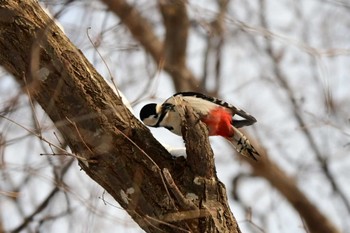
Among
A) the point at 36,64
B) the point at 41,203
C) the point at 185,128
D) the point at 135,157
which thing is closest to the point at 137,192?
the point at 135,157

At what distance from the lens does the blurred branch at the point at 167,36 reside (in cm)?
536

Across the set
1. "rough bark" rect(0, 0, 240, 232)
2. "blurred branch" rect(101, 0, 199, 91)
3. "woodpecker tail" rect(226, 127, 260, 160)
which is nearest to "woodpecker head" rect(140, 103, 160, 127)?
"rough bark" rect(0, 0, 240, 232)

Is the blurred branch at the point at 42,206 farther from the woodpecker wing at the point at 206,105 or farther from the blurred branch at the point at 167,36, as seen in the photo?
the blurred branch at the point at 167,36

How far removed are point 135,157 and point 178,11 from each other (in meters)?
3.58

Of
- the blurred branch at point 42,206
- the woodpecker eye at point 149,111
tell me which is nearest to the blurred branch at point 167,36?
the blurred branch at point 42,206

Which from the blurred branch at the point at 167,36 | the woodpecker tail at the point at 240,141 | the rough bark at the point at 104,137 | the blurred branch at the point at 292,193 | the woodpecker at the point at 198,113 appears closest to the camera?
the rough bark at the point at 104,137

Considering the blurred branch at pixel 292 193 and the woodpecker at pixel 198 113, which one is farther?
the blurred branch at pixel 292 193

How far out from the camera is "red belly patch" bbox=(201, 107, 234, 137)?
2799 millimetres

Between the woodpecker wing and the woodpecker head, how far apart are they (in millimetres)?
80

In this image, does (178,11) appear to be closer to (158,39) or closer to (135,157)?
(158,39)

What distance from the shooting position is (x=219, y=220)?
236cm

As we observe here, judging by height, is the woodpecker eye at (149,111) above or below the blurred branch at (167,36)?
below

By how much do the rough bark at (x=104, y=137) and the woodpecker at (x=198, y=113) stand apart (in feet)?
1.07

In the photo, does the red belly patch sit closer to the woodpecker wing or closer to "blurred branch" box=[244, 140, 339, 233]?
the woodpecker wing
